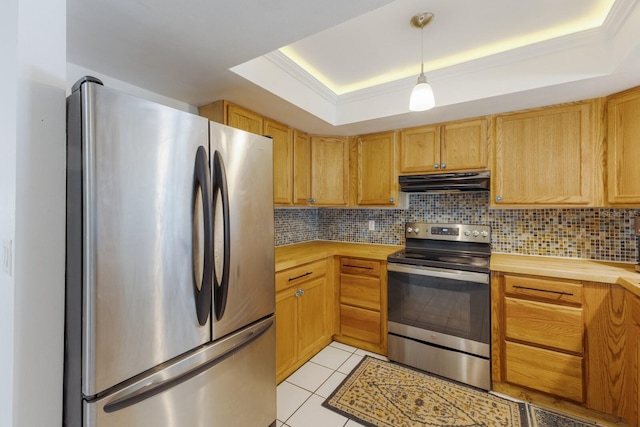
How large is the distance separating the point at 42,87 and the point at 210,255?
0.77 metres

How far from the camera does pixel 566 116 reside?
6.62 ft

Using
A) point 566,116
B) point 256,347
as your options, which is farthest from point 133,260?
point 566,116

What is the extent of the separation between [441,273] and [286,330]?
1247 millimetres

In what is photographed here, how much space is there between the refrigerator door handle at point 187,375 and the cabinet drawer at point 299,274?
0.48 metres

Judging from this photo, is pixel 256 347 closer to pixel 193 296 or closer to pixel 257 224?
pixel 193 296

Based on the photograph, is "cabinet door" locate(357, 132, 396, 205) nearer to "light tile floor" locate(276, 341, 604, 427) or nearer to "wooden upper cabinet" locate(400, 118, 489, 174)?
"wooden upper cabinet" locate(400, 118, 489, 174)

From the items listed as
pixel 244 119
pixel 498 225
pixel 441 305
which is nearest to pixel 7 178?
pixel 244 119

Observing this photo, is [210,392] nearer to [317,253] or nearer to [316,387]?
[316,387]

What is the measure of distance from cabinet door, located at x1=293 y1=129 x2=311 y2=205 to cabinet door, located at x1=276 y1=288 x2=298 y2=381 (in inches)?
35.5

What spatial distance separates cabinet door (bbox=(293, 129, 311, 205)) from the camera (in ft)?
8.67

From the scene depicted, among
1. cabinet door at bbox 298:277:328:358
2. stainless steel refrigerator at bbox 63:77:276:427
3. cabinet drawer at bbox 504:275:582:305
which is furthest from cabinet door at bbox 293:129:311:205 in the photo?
cabinet drawer at bbox 504:275:582:305

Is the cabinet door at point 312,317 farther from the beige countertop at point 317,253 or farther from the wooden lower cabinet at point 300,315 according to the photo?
the beige countertop at point 317,253

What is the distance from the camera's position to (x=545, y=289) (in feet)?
6.14

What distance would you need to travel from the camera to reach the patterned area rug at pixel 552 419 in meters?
1.71
